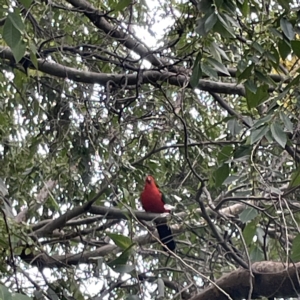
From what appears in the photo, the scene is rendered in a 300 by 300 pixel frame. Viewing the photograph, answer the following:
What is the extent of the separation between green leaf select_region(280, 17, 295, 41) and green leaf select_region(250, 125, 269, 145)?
1.04 feet

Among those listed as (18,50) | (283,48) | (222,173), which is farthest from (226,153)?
(18,50)

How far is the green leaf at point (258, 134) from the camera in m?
1.92

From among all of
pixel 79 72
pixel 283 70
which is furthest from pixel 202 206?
pixel 79 72

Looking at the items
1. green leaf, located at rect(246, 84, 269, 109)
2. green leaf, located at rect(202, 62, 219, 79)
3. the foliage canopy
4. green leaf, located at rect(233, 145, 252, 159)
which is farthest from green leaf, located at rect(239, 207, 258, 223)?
green leaf, located at rect(202, 62, 219, 79)

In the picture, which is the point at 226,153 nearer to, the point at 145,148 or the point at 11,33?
the point at 11,33

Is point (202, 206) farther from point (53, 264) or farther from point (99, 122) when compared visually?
point (53, 264)

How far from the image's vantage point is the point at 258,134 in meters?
1.94

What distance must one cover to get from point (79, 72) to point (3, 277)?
3.53 feet

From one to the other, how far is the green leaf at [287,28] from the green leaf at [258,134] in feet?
1.04

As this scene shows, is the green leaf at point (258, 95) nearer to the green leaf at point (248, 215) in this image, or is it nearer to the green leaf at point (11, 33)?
the green leaf at point (248, 215)

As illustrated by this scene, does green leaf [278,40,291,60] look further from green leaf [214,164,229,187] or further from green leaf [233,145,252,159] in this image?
green leaf [214,164,229,187]

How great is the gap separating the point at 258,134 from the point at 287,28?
389mm

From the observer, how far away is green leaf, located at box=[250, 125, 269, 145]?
1.92m

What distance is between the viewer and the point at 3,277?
9.98 feet
